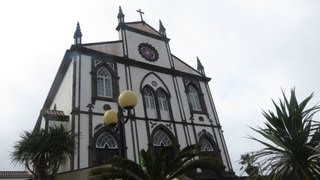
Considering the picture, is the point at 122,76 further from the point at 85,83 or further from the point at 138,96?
the point at 85,83

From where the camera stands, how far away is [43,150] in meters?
14.3

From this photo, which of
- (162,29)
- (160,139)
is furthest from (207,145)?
(162,29)

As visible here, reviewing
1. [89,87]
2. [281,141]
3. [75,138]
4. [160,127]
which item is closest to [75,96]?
[89,87]

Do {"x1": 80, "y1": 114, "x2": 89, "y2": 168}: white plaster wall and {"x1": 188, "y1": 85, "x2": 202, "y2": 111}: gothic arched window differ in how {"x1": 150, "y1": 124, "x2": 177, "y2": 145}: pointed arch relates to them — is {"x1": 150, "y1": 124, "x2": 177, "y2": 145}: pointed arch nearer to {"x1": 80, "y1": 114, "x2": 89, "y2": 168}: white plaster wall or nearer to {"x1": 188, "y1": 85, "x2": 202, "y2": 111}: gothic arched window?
{"x1": 188, "y1": 85, "x2": 202, "y2": 111}: gothic arched window

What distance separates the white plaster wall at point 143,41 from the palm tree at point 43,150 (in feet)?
32.4

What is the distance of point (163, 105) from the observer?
22.7m

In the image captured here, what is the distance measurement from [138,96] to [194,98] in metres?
5.80

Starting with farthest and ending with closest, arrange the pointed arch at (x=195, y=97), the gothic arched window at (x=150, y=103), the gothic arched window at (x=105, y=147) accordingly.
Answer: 1. the pointed arch at (x=195, y=97)
2. the gothic arched window at (x=150, y=103)
3. the gothic arched window at (x=105, y=147)

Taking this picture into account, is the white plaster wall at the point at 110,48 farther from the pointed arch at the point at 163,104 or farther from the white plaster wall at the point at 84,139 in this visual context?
the white plaster wall at the point at 84,139

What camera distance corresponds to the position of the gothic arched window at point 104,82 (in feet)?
66.0

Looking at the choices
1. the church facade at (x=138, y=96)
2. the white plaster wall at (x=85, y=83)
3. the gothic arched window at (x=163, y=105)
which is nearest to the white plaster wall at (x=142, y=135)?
the church facade at (x=138, y=96)

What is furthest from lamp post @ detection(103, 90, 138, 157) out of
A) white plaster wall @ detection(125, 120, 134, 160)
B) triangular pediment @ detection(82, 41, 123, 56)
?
triangular pediment @ detection(82, 41, 123, 56)

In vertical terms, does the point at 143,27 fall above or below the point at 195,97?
above

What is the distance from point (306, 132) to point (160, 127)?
12941mm
